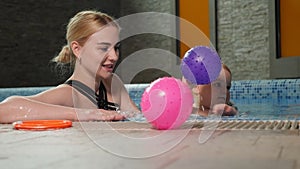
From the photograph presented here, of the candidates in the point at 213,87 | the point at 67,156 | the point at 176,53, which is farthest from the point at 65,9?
the point at 67,156

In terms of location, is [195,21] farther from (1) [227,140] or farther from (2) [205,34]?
(1) [227,140]

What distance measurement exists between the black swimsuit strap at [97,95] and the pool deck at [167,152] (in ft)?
3.57

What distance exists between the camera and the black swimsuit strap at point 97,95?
270 cm

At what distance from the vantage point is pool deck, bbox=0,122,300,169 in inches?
37.9

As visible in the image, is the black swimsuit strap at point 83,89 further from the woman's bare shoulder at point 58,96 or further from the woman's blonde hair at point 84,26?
the woman's blonde hair at point 84,26

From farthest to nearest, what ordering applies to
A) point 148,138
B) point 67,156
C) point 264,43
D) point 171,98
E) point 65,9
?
point 65,9 < point 264,43 < point 171,98 < point 148,138 < point 67,156

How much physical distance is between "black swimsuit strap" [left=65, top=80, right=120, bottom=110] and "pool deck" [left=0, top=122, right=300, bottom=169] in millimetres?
1090

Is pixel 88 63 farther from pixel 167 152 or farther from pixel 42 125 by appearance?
pixel 167 152

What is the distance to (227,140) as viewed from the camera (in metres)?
1.35

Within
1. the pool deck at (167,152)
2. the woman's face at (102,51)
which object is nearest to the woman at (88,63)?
the woman's face at (102,51)

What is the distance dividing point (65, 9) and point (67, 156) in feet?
24.3

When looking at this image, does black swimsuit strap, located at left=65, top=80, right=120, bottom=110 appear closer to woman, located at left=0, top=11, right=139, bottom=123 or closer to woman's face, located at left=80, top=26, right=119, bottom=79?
woman, located at left=0, top=11, right=139, bottom=123

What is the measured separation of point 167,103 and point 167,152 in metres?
0.45

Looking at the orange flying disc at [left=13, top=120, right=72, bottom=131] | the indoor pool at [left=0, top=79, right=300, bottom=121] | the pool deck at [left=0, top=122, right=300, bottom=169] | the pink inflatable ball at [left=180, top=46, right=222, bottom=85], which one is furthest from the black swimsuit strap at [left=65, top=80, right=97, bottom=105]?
the indoor pool at [left=0, top=79, right=300, bottom=121]
